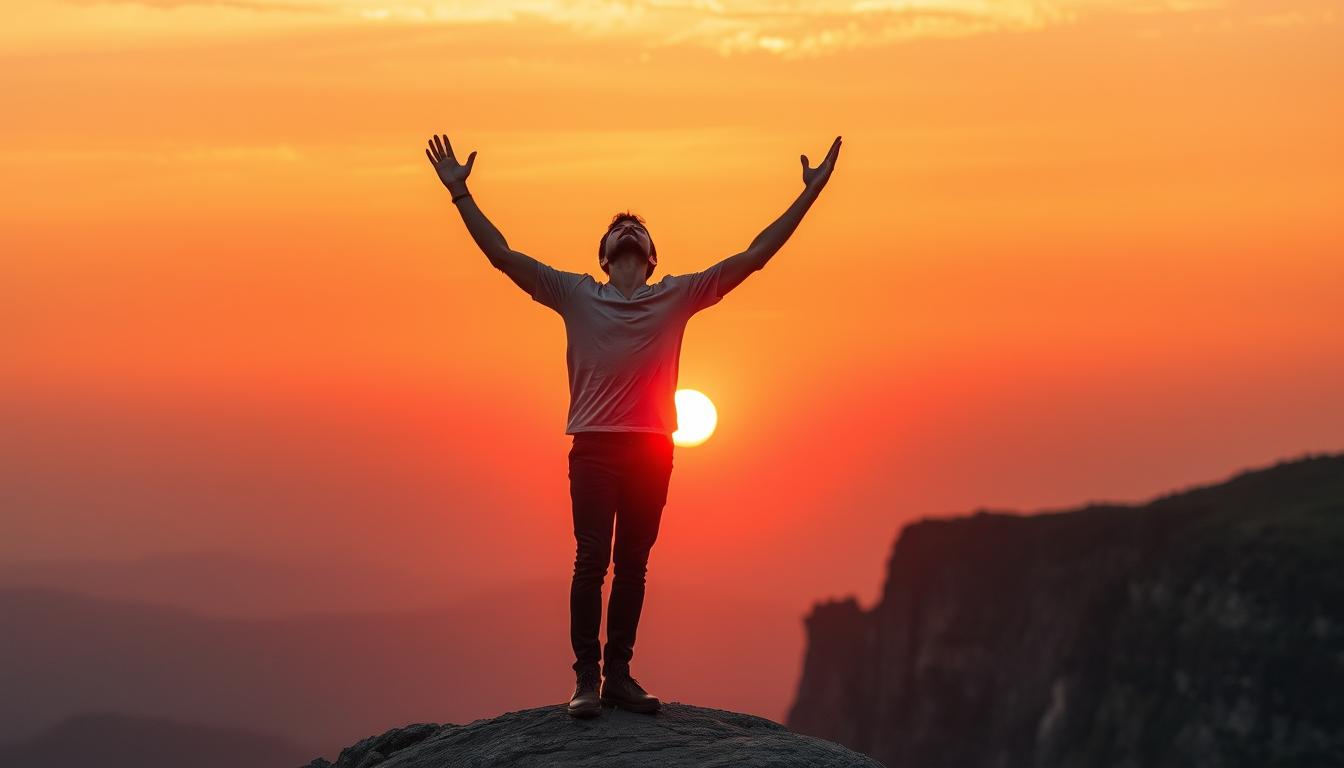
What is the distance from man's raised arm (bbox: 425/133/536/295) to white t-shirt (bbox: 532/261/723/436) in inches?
5.8


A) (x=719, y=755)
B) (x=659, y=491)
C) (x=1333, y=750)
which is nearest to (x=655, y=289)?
(x=659, y=491)

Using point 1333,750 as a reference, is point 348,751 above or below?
above

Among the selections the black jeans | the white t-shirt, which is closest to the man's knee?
the black jeans

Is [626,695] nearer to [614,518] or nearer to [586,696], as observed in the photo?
[586,696]

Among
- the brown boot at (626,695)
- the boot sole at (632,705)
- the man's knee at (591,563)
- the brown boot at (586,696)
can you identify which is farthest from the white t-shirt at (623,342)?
the boot sole at (632,705)

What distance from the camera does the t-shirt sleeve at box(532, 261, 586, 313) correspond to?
1677cm

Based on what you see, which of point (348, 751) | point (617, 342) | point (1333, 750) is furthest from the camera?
point (1333, 750)

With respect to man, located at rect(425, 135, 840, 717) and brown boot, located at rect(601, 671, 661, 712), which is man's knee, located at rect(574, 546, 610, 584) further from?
brown boot, located at rect(601, 671, 661, 712)

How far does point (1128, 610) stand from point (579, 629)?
142m

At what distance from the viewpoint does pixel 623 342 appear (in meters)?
16.5

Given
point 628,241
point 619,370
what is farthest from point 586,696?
point 628,241

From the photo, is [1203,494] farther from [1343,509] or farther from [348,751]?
[348,751]

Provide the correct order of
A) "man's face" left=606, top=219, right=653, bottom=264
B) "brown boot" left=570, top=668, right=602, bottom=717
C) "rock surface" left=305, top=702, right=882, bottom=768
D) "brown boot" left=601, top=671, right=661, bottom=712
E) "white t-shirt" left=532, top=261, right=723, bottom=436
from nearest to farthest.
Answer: "white t-shirt" left=532, top=261, right=723, bottom=436
"rock surface" left=305, top=702, right=882, bottom=768
"man's face" left=606, top=219, right=653, bottom=264
"brown boot" left=570, top=668, right=602, bottom=717
"brown boot" left=601, top=671, right=661, bottom=712

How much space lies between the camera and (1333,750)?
13312 cm
